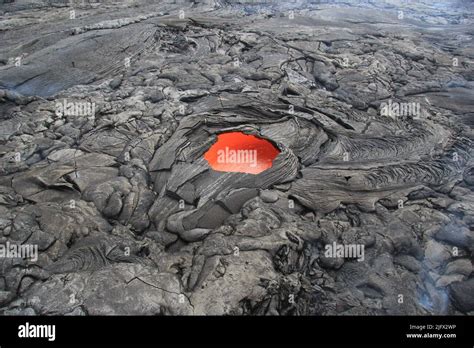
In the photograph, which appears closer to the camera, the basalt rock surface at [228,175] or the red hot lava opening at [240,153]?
the basalt rock surface at [228,175]

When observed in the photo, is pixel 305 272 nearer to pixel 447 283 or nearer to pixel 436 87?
pixel 447 283

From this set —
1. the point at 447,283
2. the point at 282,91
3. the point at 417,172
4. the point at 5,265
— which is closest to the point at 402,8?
the point at 282,91

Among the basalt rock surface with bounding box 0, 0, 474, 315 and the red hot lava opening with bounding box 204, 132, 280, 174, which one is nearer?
the basalt rock surface with bounding box 0, 0, 474, 315

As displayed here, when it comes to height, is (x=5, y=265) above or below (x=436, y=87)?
below

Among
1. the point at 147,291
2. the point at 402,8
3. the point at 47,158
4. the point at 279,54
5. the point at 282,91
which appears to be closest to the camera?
the point at 147,291
